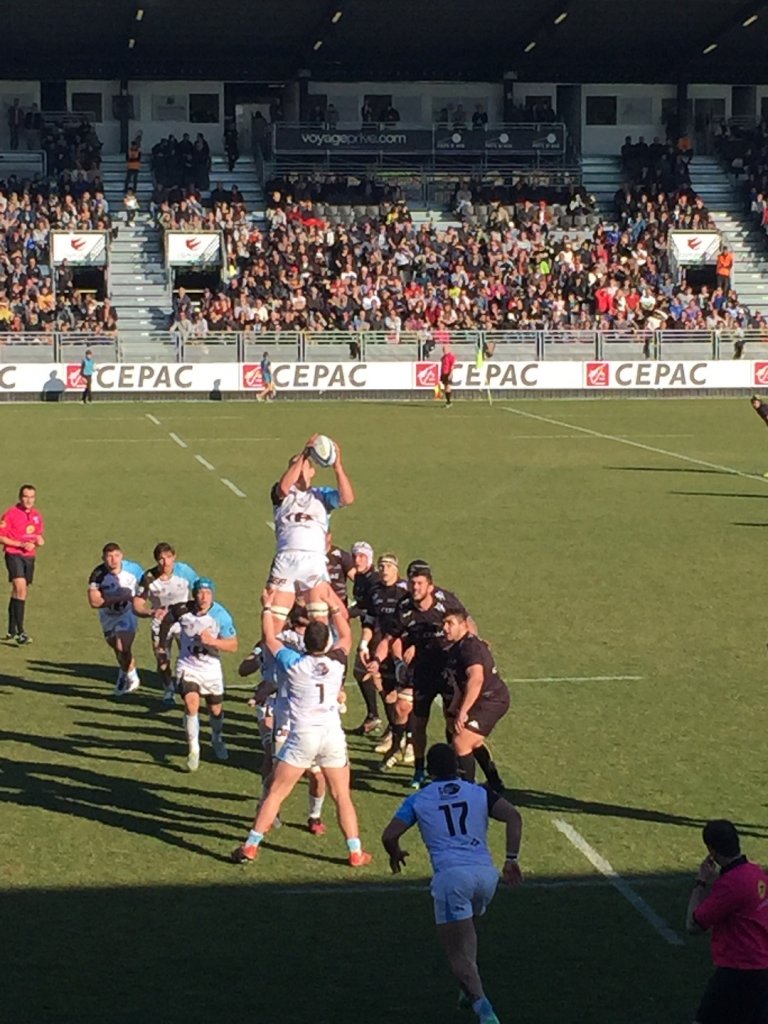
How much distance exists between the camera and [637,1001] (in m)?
9.00

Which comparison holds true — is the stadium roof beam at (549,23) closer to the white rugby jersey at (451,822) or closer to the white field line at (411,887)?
→ the white field line at (411,887)

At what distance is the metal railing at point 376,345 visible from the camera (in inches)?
2074

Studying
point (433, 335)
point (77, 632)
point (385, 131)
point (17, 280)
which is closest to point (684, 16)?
point (385, 131)

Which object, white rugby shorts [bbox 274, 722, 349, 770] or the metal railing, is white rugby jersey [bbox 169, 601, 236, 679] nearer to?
white rugby shorts [bbox 274, 722, 349, 770]

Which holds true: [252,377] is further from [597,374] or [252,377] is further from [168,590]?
[168,590]

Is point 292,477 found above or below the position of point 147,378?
above

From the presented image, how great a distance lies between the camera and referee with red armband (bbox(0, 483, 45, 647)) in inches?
730

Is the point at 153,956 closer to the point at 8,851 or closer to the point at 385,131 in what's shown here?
the point at 8,851

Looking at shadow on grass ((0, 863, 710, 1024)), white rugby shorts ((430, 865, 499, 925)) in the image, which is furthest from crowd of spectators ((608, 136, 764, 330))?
white rugby shorts ((430, 865, 499, 925))

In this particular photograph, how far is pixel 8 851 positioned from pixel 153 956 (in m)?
2.26

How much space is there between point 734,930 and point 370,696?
7577mm

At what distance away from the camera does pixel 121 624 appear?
16031 millimetres

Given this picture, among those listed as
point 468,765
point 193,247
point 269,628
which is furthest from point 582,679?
point 193,247

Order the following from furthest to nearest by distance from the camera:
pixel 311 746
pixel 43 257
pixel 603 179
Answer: pixel 603 179 < pixel 43 257 < pixel 311 746
